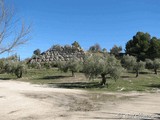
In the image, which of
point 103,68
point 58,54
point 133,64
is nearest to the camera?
point 103,68

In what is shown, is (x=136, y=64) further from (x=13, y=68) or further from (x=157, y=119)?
(x=157, y=119)

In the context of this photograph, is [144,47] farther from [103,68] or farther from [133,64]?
[103,68]

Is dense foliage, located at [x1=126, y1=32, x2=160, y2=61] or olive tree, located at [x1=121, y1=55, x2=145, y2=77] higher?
dense foliage, located at [x1=126, y1=32, x2=160, y2=61]

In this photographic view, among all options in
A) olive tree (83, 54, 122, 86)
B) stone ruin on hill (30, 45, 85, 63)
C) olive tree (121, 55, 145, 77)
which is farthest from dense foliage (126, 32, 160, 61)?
olive tree (83, 54, 122, 86)

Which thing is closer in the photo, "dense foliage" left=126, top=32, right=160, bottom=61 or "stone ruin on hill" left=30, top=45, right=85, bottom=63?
"dense foliage" left=126, top=32, right=160, bottom=61

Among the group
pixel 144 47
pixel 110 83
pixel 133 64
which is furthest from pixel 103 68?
pixel 144 47

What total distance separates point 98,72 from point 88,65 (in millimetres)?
2016

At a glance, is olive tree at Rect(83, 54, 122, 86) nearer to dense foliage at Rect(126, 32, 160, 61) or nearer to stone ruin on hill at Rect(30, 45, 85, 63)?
dense foliage at Rect(126, 32, 160, 61)

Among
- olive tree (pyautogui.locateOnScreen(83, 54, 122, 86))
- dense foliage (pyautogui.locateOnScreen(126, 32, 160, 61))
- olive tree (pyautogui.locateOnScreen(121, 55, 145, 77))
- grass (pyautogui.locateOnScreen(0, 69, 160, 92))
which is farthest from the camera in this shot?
dense foliage (pyautogui.locateOnScreen(126, 32, 160, 61))

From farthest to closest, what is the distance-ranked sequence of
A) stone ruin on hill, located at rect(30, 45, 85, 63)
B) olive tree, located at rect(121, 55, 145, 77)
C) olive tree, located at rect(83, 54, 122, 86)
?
stone ruin on hill, located at rect(30, 45, 85, 63)
olive tree, located at rect(121, 55, 145, 77)
olive tree, located at rect(83, 54, 122, 86)

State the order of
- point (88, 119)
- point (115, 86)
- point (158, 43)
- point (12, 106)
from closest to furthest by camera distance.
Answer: point (88, 119)
point (12, 106)
point (115, 86)
point (158, 43)

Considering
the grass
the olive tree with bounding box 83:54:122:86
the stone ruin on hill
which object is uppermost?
the stone ruin on hill

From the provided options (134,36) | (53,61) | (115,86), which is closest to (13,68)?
(53,61)

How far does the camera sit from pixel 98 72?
135 feet
